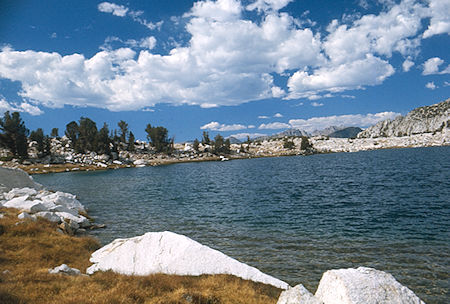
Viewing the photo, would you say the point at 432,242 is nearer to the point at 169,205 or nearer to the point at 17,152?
the point at 169,205

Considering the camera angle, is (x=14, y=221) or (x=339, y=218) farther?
(x=339, y=218)

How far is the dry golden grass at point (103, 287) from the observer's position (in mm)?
10070

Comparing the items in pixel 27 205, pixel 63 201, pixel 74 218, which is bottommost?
pixel 74 218

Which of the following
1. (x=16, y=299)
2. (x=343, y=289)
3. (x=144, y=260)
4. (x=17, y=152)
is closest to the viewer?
(x=343, y=289)

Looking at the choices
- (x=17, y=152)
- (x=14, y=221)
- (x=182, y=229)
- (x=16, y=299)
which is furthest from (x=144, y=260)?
(x=17, y=152)

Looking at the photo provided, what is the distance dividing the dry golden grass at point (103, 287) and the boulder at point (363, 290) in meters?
3.20

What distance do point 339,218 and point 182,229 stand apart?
17716 millimetres

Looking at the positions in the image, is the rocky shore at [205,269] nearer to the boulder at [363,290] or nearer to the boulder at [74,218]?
the boulder at [363,290]

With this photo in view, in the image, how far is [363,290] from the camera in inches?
344

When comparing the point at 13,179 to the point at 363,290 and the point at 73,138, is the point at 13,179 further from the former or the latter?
the point at 73,138

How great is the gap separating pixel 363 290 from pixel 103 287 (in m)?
10.7

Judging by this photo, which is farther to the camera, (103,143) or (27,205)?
(103,143)

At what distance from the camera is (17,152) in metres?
138

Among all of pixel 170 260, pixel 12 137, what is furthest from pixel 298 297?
pixel 12 137
